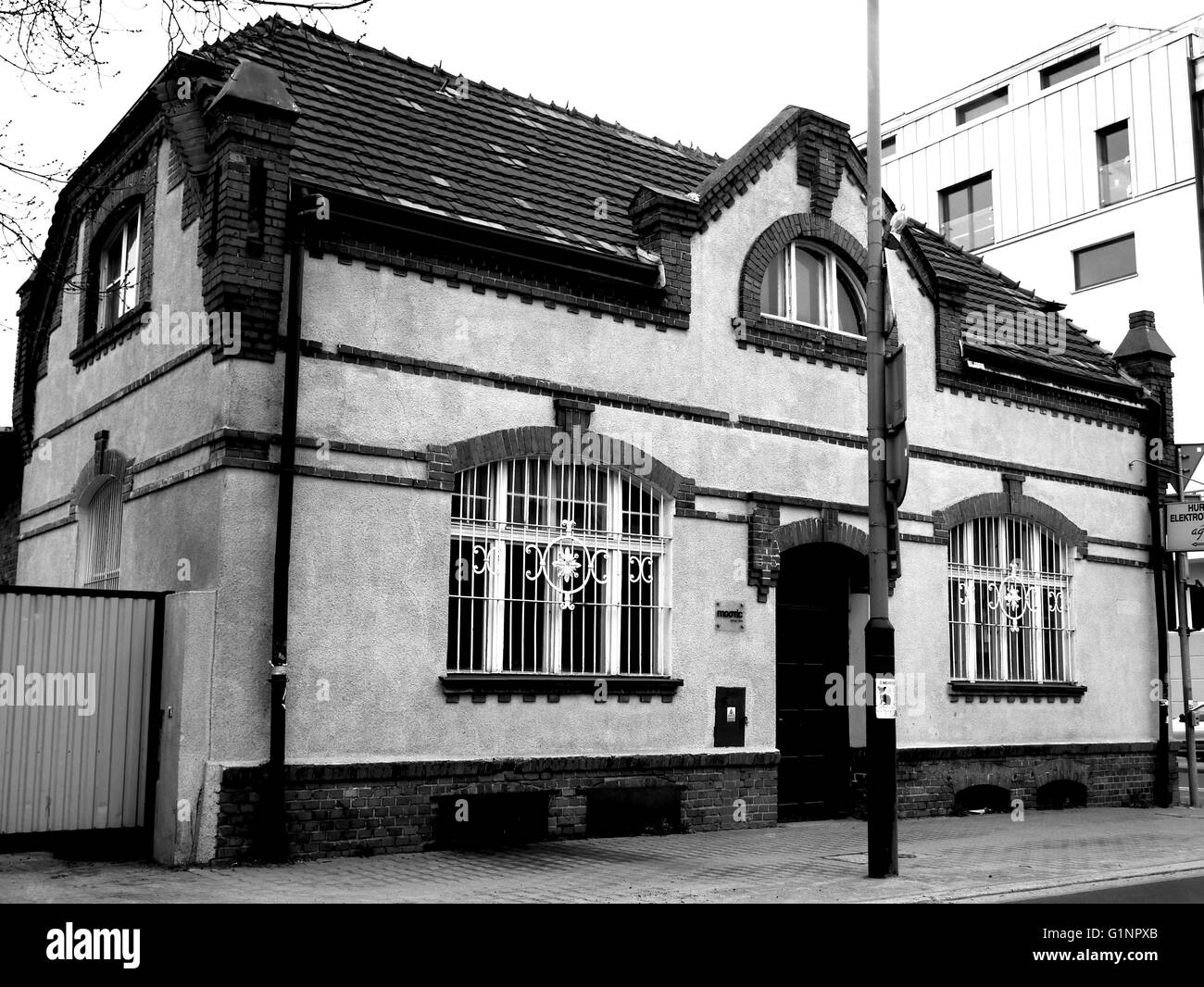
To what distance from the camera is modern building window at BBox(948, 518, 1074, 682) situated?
1602 cm

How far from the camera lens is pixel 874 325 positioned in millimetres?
11070

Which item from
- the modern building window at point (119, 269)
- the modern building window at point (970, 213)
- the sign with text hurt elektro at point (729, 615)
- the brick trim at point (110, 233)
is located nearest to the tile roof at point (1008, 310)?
the sign with text hurt elektro at point (729, 615)

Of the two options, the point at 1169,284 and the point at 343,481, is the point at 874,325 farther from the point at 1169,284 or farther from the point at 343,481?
the point at 1169,284

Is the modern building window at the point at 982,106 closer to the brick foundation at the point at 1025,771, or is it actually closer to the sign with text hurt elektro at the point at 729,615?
the brick foundation at the point at 1025,771

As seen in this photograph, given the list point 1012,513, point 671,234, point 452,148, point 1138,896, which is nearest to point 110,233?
point 452,148

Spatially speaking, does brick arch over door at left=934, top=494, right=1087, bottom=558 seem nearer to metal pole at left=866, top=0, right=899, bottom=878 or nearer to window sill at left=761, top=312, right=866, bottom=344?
window sill at left=761, top=312, right=866, bottom=344

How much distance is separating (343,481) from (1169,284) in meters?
28.8

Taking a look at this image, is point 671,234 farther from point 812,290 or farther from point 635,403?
point 812,290

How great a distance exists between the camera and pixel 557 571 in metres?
12.7

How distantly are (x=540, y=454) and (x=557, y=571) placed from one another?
1152 millimetres

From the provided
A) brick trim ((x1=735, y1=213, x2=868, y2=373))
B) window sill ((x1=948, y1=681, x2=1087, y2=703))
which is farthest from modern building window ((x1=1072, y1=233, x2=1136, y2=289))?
brick trim ((x1=735, y1=213, x2=868, y2=373))

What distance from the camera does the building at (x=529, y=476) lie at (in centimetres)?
1106
